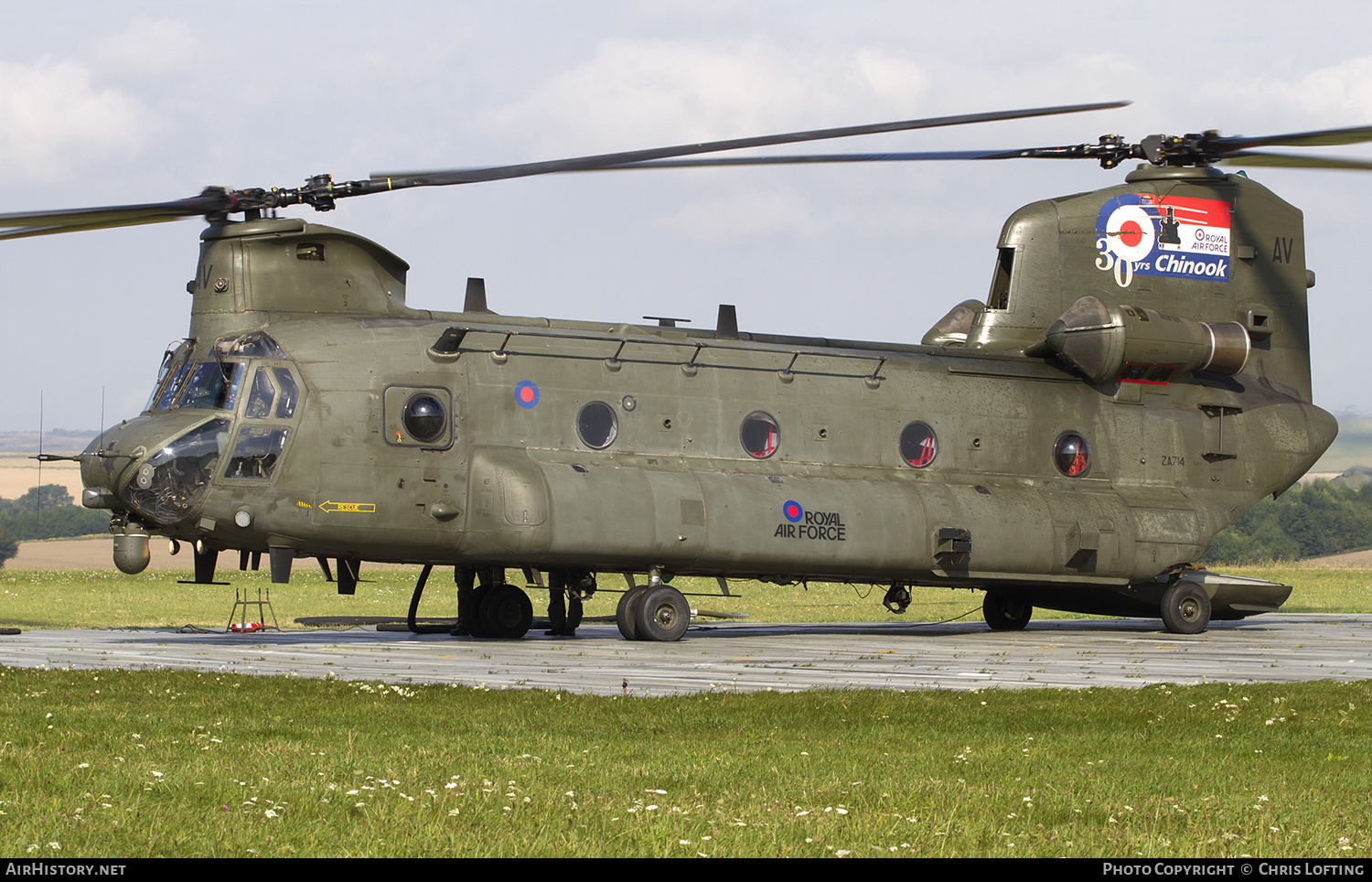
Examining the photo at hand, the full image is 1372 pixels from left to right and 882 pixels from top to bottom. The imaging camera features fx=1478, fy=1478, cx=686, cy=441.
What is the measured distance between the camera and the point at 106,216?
63.0 feet

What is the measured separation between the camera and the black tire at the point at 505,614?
2186cm

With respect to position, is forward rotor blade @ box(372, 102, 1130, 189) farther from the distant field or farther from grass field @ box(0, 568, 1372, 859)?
the distant field

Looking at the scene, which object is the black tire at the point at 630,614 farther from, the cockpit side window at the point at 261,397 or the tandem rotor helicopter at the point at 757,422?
the cockpit side window at the point at 261,397

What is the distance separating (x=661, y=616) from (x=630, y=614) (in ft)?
1.44

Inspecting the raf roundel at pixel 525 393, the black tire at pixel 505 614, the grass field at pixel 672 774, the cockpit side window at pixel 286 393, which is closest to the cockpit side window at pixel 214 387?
the cockpit side window at pixel 286 393

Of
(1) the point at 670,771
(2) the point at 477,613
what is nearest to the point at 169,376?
(2) the point at 477,613

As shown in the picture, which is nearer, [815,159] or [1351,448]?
[815,159]

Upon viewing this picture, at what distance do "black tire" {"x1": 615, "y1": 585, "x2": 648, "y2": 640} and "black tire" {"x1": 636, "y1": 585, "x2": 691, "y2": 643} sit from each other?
7 centimetres

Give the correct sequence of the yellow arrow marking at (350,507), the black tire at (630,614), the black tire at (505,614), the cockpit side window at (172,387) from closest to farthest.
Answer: the yellow arrow marking at (350,507) → the cockpit side window at (172,387) → the black tire at (630,614) → the black tire at (505,614)

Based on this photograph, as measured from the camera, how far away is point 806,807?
752 cm

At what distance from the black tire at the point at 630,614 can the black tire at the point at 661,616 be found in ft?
0.23

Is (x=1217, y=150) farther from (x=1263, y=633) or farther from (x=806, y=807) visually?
(x=806, y=807)

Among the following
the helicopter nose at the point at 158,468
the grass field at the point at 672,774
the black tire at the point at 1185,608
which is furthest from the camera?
the black tire at the point at 1185,608

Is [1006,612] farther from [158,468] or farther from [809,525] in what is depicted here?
[158,468]
